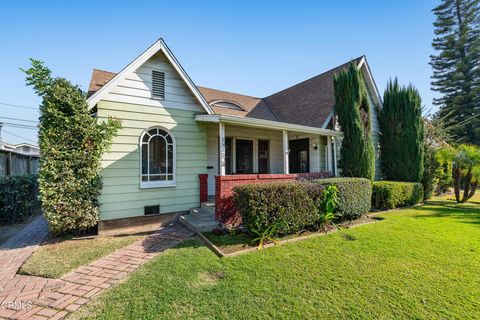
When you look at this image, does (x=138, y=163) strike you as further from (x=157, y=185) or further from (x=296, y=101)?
(x=296, y=101)

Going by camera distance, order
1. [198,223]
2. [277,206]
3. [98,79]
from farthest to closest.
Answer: [98,79], [198,223], [277,206]

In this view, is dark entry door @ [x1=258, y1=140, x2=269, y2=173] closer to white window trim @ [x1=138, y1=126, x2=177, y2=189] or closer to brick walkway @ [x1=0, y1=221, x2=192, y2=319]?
white window trim @ [x1=138, y1=126, x2=177, y2=189]

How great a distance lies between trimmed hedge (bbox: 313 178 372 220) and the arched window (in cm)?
491

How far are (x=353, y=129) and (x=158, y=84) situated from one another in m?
8.35

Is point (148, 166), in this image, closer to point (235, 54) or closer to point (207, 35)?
point (207, 35)

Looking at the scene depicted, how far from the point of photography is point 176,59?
288 inches

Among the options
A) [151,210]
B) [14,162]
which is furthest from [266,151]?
[14,162]

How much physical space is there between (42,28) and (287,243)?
35.9ft

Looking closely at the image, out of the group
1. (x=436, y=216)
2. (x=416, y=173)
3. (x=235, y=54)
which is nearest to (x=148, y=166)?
(x=235, y=54)

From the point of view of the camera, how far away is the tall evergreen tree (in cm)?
2548

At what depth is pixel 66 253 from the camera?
5043 mm

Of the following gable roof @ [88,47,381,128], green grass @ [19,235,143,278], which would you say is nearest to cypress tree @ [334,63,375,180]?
gable roof @ [88,47,381,128]

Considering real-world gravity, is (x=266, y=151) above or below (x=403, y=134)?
below

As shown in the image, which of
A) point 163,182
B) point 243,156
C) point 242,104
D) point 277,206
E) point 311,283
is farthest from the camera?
point 242,104
